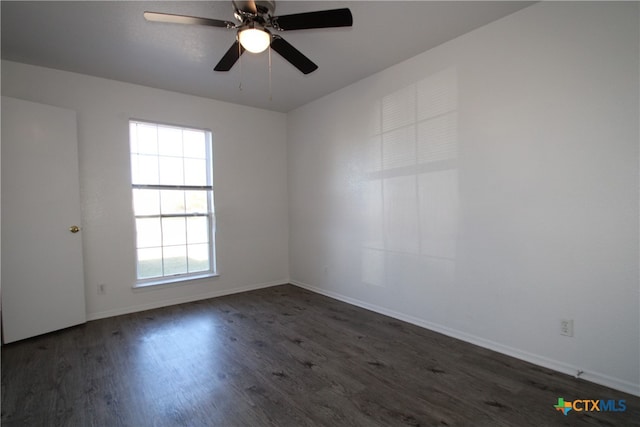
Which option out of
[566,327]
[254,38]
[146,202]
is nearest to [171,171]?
[146,202]

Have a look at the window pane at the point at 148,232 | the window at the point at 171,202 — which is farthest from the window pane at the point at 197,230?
the window pane at the point at 148,232

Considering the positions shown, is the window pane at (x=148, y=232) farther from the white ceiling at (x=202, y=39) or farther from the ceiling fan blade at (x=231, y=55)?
the ceiling fan blade at (x=231, y=55)

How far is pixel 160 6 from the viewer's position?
7.47ft

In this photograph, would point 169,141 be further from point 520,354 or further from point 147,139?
point 520,354

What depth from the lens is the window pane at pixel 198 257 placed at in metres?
4.25

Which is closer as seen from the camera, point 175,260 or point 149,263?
point 149,263

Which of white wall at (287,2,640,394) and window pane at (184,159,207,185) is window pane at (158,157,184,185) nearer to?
window pane at (184,159,207,185)

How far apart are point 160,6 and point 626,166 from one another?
3.46 meters

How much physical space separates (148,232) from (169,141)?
4.06 ft

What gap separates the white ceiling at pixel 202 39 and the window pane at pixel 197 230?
1755 mm

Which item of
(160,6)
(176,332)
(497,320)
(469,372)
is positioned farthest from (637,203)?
(176,332)

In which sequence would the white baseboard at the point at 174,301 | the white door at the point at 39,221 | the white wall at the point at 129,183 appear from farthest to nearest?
the white baseboard at the point at 174,301 → the white wall at the point at 129,183 → the white door at the point at 39,221

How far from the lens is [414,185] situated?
317 cm

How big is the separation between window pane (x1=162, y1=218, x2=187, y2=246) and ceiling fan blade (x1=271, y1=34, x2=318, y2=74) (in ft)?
9.04
